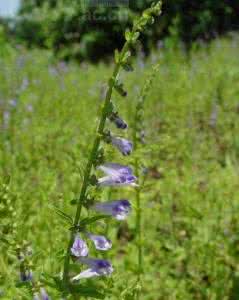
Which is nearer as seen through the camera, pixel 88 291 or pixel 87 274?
pixel 88 291

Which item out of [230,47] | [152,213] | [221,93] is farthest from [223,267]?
[230,47]

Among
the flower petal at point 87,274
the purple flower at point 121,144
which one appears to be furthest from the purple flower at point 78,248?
the purple flower at point 121,144

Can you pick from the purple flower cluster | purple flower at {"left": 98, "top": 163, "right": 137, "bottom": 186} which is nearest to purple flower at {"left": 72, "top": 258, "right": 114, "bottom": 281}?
the purple flower cluster

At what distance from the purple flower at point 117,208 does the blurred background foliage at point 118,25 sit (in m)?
11.3

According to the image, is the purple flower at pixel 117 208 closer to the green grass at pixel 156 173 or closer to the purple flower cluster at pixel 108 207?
the purple flower cluster at pixel 108 207

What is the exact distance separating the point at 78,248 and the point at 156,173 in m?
3.63

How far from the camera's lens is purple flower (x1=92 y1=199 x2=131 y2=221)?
1557 mm

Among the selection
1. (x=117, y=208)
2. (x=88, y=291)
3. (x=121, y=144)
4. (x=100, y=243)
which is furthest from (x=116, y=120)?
(x=88, y=291)

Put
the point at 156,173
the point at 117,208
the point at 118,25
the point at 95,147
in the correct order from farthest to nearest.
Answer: the point at 118,25 → the point at 156,173 → the point at 117,208 → the point at 95,147

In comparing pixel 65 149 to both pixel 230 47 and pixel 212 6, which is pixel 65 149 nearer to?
pixel 230 47

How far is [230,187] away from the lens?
401 cm

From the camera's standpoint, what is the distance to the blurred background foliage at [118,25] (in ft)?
44.1

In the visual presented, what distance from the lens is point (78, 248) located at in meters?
1.53

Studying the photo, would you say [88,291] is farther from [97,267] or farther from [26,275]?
[26,275]
